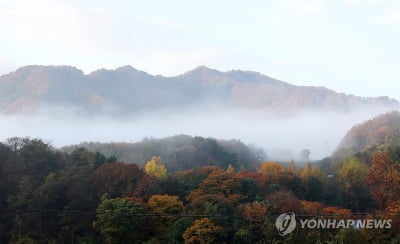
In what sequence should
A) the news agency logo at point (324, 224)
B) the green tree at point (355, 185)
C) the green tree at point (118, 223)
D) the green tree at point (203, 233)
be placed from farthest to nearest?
1. the green tree at point (355, 185)
2. the green tree at point (118, 223)
3. the green tree at point (203, 233)
4. the news agency logo at point (324, 224)

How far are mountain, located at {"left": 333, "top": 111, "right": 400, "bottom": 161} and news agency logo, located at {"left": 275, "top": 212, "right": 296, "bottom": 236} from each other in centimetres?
4660

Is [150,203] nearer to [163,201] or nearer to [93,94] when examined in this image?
[163,201]

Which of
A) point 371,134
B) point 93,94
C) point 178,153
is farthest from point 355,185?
point 93,94

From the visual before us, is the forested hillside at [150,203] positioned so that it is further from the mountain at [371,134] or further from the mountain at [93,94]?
the mountain at [93,94]

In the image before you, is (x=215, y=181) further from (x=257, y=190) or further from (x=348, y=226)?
(x=348, y=226)

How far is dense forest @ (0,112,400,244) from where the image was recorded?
28.2 m

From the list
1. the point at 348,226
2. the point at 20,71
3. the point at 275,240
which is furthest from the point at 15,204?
the point at 20,71

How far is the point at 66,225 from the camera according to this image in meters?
30.2

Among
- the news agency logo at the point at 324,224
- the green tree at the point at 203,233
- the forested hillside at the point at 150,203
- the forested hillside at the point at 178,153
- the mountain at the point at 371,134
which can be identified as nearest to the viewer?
the news agency logo at the point at 324,224

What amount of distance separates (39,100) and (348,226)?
144670mm

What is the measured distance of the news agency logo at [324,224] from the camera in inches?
1040

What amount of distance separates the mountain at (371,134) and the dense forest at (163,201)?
27679mm

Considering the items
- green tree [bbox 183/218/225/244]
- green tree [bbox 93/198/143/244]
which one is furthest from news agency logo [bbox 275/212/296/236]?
green tree [bbox 93/198/143/244]

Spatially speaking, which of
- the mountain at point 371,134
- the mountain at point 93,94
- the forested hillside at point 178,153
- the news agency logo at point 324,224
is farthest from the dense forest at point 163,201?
the mountain at point 93,94
